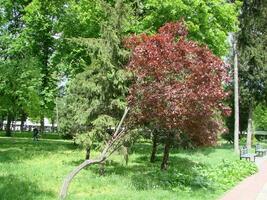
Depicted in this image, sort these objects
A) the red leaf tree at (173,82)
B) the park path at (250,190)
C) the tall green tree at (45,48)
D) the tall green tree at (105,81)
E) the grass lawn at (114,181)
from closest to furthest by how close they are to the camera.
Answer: the grass lawn at (114,181) < the red leaf tree at (173,82) < the park path at (250,190) < the tall green tree at (105,81) < the tall green tree at (45,48)

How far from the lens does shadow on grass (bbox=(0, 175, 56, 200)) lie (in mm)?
12227

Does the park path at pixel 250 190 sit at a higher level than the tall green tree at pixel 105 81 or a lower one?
lower

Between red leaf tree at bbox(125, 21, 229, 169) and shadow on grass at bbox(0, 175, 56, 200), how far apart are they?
3.64m

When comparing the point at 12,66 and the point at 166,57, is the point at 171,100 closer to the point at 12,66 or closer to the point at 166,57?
the point at 166,57

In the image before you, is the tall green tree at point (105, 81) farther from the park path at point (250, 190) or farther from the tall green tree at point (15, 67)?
the tall green tree at point (15, 67)

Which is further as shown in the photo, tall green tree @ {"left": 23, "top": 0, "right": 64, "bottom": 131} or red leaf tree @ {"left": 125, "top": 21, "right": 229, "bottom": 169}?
tall green tree @ {"left": 23, "top": 0, "right": 64, "bottom": 131}

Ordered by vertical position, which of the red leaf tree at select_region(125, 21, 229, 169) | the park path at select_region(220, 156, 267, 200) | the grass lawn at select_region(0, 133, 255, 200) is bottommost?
the park path at select_region(220, 156, 267, 200)

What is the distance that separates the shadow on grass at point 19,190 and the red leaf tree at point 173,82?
364 centimetres

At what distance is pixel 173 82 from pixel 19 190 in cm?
528

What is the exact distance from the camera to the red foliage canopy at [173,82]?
44.6 ft

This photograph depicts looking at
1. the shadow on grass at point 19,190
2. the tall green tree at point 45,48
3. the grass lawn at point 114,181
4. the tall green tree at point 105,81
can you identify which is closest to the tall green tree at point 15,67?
the tall green tree at point 45,48

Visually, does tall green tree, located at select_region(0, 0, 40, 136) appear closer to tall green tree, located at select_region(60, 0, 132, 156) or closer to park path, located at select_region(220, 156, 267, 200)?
tall green tree, located at select_region(60, 0, 132, 156)

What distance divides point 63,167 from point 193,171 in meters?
5.36

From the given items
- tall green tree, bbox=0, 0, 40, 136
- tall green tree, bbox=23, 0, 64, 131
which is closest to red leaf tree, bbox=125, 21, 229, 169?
→ tall green tree, bbox=0, 0, 40, 136
